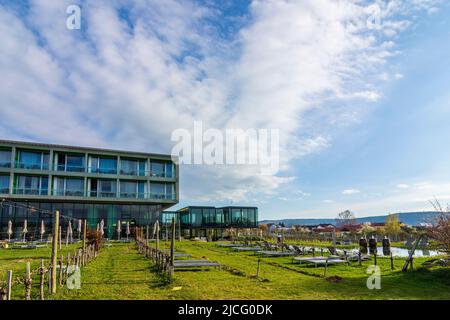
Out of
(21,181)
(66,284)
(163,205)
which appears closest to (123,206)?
(163,205)

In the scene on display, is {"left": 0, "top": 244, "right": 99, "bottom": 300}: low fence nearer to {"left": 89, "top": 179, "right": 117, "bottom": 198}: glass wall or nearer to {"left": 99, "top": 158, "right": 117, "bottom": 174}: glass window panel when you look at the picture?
{"left": 89, "top": 179, "right": 117, "bottom": 198}: glass wall

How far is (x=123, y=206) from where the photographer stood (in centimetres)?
4609

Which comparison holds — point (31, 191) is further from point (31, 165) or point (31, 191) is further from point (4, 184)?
point (31, 165)

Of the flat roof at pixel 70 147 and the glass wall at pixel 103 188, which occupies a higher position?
the flat roof at pixel 70 147

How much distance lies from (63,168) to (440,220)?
131ft

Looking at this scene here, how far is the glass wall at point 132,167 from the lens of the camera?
4594cm

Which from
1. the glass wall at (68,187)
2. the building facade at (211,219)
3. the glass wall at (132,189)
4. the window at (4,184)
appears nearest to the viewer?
the window at (4,184)

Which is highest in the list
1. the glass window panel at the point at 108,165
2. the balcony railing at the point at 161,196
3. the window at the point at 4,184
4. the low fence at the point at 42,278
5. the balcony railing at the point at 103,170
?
the glass window panel at the point at 108,165

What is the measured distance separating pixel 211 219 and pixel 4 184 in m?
27.1

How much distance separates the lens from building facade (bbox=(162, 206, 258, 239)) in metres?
52.0

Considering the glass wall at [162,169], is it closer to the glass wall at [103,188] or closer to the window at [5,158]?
the glass wall at [103,188]

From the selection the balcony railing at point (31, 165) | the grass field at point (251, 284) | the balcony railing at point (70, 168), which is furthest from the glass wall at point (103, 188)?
the grass field at point (251, 284)

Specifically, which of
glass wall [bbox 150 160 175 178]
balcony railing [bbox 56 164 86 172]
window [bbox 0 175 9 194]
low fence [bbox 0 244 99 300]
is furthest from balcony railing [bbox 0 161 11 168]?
low fence [bbox 0 244 99 300]

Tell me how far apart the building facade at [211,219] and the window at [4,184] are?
64.3 feet
